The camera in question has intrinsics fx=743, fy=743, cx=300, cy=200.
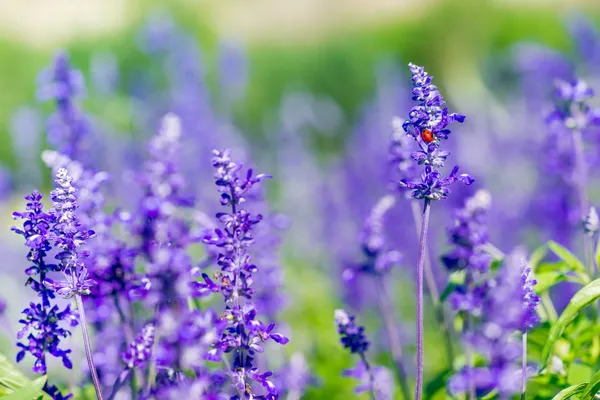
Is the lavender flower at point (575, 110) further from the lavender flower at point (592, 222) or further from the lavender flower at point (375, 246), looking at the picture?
the lavender flower at point (375, 246)

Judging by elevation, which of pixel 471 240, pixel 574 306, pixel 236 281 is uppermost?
pixel 471 240

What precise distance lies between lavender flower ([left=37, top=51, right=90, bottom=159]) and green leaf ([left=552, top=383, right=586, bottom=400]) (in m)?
2.65

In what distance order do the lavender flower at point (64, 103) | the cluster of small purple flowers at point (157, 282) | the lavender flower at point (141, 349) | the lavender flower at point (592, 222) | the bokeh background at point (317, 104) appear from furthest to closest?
the bokeh background at point (317, 104) < the lavender flower at point (64, 103) < the lavender flower at point (592, 222) < the lavender flower at point (141, 349) < the cluster of small purple flowers at point (157, 282)

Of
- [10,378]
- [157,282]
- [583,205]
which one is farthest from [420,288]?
[583,205]

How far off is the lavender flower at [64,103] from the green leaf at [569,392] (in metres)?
2.65

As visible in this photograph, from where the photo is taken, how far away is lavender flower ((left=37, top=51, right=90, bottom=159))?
12.8 feet

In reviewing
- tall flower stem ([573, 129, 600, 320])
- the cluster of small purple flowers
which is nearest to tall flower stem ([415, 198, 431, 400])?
the cluster of small purple flowers

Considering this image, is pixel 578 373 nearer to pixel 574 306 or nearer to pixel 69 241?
pixel 574 306

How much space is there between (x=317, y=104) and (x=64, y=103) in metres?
14.6

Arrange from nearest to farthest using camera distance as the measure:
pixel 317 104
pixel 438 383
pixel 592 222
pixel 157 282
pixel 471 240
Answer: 1. pixel 157 282
2. pixel 592 222
3. pixel 471 240
4. pixel 438 383
5. pixel 317 104

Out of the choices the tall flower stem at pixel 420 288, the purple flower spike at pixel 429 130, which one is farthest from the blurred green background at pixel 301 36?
the tall flower stem at pixel 420 288

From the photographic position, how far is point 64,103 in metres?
4.06

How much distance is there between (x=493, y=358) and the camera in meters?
1.99

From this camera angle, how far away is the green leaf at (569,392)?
2.49m
